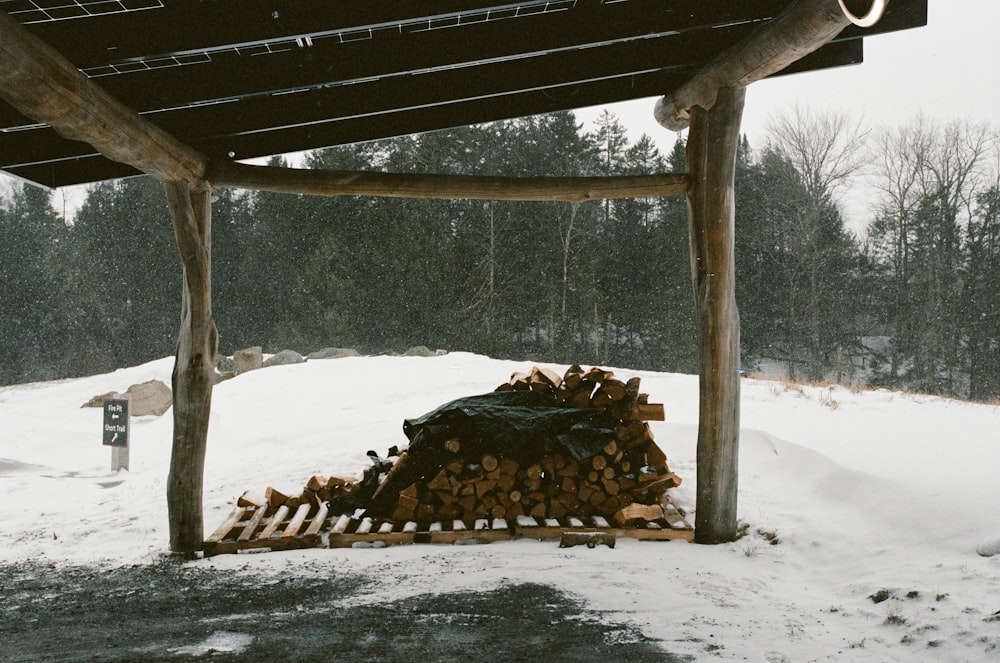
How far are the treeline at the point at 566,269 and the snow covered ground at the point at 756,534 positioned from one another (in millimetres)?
12802

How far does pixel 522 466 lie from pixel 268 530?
6.68 ft

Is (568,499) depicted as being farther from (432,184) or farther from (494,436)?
(432,184)

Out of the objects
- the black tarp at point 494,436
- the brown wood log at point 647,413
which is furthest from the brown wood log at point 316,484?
the brown wood log at point 647,413

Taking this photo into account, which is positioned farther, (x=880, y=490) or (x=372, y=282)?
(x=372, y=282)

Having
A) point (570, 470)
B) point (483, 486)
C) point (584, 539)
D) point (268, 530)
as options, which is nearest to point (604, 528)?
point (584, 539)

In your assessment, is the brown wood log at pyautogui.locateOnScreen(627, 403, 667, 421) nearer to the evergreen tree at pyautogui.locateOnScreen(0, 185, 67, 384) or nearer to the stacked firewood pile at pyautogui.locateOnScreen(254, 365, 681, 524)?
the stacked firewood pile at pyautogui.locateOnScreen(254, 365, 681, 524)

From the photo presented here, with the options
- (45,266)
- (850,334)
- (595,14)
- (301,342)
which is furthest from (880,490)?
(45,266)

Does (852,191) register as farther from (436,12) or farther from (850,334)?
(436,12)

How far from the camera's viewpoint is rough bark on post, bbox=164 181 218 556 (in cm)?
511

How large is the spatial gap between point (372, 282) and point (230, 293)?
6.70 meters

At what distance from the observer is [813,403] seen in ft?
37.7

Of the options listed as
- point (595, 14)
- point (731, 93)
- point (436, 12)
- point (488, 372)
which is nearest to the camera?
point (436, 12)

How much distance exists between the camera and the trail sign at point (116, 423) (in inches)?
368

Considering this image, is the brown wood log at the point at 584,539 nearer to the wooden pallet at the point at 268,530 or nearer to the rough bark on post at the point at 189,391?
the wooden pallet at the point at 268,530
